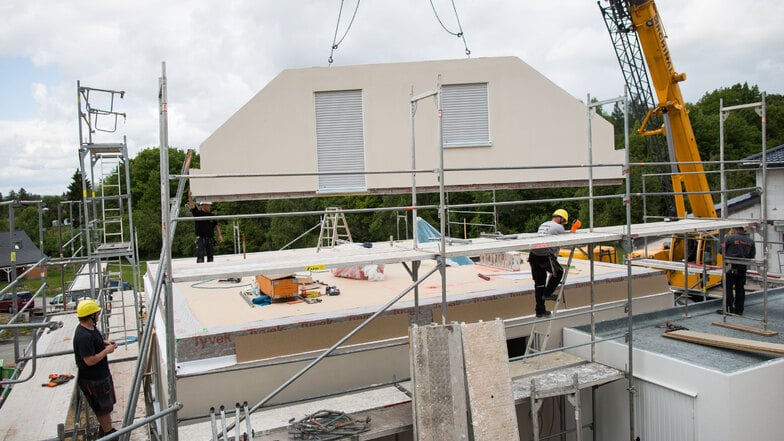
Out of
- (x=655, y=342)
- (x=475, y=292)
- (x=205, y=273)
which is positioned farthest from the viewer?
(x=475, y=292)

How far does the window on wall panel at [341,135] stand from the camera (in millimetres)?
10297

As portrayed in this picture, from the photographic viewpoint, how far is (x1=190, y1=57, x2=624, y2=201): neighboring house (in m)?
9.88

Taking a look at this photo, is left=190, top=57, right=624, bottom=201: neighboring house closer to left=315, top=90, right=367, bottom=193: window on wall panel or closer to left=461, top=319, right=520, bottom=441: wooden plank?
left=315, top=90, right=367, bottom=193: window on wall panel

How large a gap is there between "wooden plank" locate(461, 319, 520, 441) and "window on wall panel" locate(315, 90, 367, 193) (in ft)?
14.6

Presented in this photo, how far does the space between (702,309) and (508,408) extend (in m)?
7.22

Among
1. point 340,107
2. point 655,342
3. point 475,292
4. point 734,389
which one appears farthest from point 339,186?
point 734,389

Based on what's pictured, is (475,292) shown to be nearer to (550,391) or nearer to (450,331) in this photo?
(550,391)

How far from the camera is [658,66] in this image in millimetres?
14367

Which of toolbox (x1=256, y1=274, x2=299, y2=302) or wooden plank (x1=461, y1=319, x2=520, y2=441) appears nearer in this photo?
wooden plank (x1=461, y1=319, x2=520, y2=441)

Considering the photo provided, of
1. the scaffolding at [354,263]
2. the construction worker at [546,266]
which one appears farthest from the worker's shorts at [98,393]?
the construction worker at [546,266]

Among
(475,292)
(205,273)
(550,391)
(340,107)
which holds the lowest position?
(550,391)

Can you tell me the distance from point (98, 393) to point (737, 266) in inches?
452

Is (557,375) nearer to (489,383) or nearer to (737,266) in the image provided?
(489,383)

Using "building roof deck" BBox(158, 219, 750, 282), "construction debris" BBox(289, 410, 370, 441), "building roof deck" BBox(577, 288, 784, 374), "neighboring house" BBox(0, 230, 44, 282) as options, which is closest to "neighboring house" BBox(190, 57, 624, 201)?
"building roof deck" BBox(158, 219, 750, 282)
